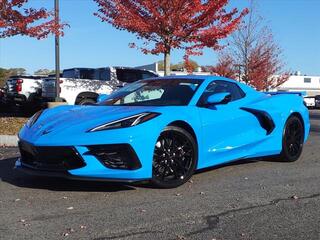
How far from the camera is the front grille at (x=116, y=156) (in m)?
5.50

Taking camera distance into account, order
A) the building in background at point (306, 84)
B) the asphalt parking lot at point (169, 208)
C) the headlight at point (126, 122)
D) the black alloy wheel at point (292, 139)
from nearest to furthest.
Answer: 1. the asphalt parking lot at point (169, 208)
2. the headlight at point (126, 122)
3. the black alloy wheel at point (292, 139)
4. the building in background at point (306, 84)

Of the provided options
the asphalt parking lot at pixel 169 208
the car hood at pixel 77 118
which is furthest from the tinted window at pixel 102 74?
the car hood at pixel 77 118

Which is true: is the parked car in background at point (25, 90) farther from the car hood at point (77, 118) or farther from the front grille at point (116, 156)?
the front grille at point (116, 156)

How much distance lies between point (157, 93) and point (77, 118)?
1.33 m

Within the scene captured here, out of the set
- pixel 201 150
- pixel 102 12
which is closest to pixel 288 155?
pixel 201 150

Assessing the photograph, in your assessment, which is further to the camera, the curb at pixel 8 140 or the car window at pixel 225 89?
the curb at pixel 8 140

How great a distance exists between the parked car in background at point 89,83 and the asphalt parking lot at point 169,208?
9.64 metres

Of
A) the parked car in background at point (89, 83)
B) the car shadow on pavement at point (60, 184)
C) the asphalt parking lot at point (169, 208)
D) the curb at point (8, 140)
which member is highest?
the parked car in background at point (89, 83)

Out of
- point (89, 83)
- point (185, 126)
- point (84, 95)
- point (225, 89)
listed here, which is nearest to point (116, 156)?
point (185, 126)

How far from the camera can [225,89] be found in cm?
726

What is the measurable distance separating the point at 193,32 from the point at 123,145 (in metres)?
12.2

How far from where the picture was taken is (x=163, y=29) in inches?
660

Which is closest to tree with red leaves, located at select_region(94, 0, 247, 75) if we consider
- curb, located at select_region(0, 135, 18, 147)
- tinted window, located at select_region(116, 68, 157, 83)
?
tinted window, located at select_region(116, 68, 157, 83)

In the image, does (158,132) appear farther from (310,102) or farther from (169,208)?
(310,102)
